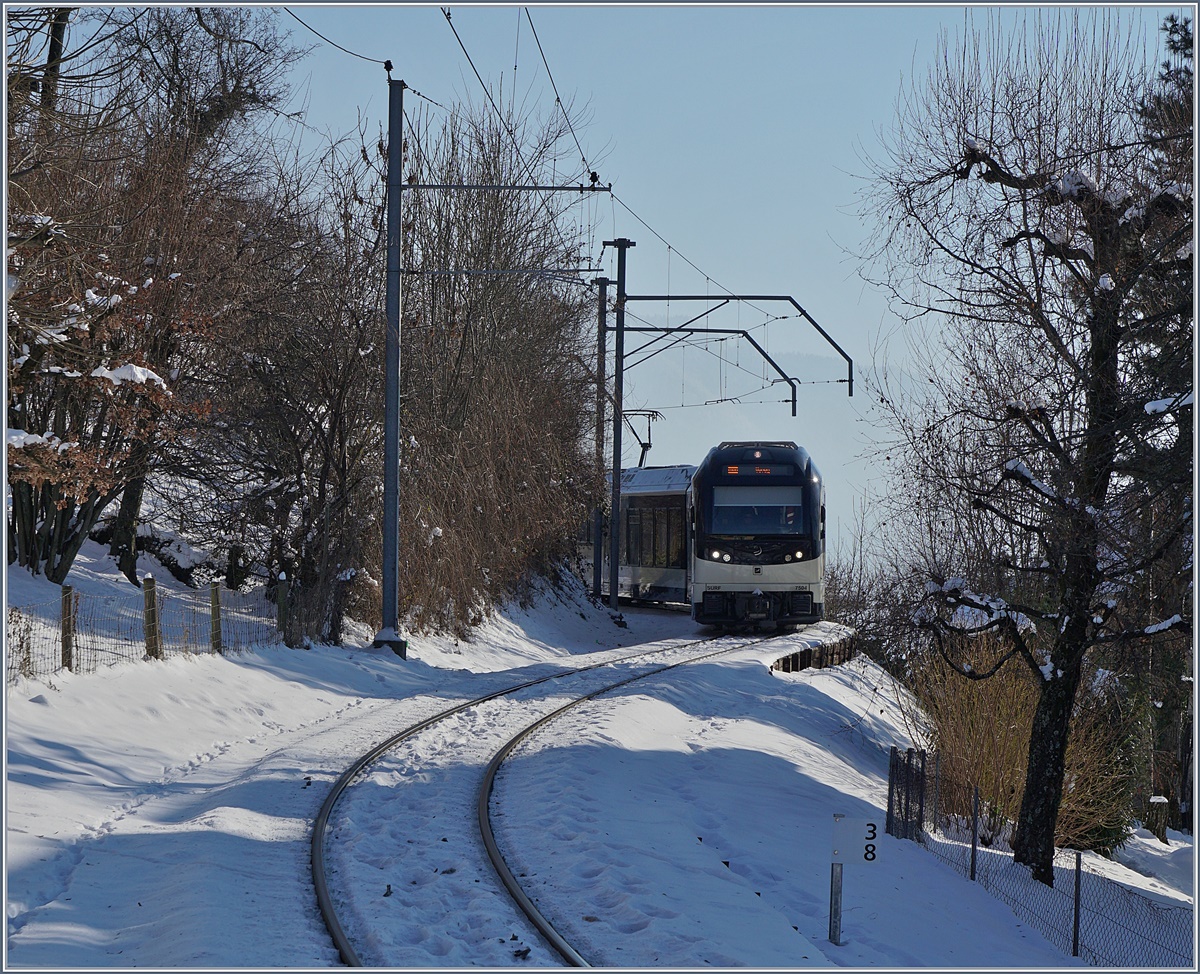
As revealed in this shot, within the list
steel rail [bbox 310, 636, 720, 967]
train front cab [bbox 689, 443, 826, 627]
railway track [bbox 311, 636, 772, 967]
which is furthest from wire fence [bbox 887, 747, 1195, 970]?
train front cab [bbox 689, 443, 826, 627]

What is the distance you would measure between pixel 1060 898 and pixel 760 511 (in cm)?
1408

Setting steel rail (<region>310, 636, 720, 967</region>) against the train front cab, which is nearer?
steel rail (<region>310, 636, 720, 967</region>)

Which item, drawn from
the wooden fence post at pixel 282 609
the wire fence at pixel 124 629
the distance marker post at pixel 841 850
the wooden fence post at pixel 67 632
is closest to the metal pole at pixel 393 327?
the wooden fence post at pixel 282 609

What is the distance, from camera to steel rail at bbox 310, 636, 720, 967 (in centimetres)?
725

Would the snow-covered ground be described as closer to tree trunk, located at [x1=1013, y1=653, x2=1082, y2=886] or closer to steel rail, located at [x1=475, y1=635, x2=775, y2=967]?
steel rail, located at [x1=475, y1=635, x2=775, y2=967]

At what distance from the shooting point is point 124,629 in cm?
1641

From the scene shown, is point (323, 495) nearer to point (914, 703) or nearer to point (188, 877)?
point (914, 703)

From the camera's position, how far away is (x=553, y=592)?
1432 inches

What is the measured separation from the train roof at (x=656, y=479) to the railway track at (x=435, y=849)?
56.1 ft

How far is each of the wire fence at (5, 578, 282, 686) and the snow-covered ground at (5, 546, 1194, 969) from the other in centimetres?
32

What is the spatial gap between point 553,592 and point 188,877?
28206 mm

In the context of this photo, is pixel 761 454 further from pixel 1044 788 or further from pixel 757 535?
pixel 1044 788

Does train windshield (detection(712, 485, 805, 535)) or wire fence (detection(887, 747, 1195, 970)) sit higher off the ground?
train windshield (detection(712, 485, 805, 535))

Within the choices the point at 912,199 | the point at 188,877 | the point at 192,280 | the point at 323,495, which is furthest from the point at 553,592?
the point at 188,877
